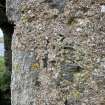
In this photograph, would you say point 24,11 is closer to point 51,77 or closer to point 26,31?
point 26,31

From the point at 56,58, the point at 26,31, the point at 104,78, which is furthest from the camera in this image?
the point at 26,31

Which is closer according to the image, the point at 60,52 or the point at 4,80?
the point at 60,52

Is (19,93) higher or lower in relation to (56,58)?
lower

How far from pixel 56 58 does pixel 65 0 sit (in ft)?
1.11

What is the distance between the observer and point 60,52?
221cm

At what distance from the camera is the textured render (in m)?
2.12

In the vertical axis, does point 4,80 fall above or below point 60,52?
below

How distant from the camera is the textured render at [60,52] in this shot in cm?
212

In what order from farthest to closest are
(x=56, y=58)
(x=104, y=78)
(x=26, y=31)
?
1. (x=26, y=31)
2. (x=56, y=58)
3. (x=104, y=78)

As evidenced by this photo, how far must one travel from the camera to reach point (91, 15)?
2.15 meters

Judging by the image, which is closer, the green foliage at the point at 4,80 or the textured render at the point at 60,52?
the textured render at the point at 60,52

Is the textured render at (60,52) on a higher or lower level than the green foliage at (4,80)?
higher

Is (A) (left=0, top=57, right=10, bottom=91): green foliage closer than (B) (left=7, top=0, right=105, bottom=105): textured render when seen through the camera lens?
No

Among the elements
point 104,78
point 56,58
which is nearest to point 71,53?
point 56,58
